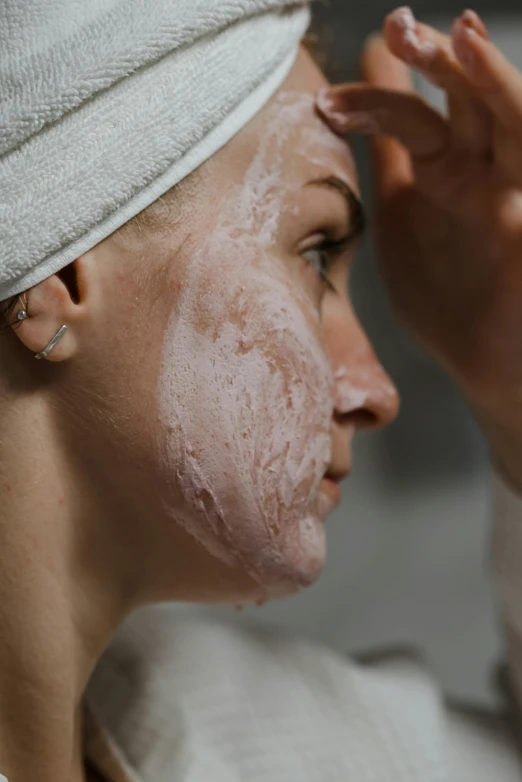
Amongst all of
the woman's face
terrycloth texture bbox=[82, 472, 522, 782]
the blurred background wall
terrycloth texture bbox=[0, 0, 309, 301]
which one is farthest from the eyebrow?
the blurred background wall

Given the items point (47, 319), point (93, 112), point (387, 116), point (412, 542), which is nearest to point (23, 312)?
point (47, 319)

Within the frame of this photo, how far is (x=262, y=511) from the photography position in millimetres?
607

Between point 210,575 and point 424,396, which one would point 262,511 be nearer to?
point 210,575

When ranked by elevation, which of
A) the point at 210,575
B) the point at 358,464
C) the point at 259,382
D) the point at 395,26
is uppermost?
the point at 395,26

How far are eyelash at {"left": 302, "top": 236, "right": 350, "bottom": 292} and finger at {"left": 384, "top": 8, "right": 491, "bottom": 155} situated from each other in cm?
15

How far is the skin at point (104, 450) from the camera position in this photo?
0.56 meters

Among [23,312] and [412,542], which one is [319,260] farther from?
[412,542]

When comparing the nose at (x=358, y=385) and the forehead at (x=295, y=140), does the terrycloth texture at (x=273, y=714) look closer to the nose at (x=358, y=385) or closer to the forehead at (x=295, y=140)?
the nose at (x=358, y=385)

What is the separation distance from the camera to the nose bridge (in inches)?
26.7

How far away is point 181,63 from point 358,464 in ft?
2.49

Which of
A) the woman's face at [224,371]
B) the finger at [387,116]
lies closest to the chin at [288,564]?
the woman's face at [224,371]

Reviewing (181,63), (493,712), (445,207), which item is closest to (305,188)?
(181,63)

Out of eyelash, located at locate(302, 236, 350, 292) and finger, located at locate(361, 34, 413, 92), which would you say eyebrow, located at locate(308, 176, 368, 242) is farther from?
finger, located at locate(361, 34, 413, 92)

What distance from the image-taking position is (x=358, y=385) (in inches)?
27.0
